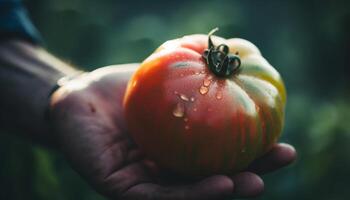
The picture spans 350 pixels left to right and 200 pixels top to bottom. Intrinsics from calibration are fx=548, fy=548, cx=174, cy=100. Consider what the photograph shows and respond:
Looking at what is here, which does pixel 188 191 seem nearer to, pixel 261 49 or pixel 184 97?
pixel 184 97

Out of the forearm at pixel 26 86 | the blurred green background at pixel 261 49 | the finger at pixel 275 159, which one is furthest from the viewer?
the blurred green background at pixel 261 49

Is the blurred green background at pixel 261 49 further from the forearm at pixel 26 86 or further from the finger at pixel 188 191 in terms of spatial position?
the finger at pixel 188 191

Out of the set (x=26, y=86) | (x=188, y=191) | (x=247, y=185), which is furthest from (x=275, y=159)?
(x=26, y=86)

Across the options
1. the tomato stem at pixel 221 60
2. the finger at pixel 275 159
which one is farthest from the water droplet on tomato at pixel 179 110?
the finger at pixel 275 159

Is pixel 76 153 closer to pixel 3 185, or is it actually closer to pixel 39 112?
pixel 39 112

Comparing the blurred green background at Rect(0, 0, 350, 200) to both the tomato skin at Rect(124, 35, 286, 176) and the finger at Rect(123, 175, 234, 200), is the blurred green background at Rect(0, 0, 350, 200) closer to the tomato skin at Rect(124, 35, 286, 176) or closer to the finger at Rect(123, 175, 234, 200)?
the finger at Rect(123, 175, 234, 200)

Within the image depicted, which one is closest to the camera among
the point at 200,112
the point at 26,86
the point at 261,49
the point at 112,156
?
the point at 200,112

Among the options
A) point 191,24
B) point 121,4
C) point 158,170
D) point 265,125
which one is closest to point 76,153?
point 158,170
